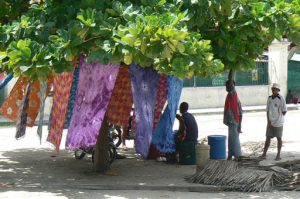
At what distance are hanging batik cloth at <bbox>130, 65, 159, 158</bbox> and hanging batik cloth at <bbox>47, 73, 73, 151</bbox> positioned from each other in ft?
3.90

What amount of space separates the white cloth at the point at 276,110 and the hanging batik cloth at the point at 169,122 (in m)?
2.21

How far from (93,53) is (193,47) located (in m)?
1.48

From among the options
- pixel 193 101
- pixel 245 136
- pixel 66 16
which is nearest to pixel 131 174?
pixel 66 16

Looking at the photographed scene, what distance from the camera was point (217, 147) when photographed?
11367 mm

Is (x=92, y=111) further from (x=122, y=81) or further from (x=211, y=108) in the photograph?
(x=211, y=108)

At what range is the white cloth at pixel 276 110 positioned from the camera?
40.0 feet

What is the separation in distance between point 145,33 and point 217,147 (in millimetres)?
4972

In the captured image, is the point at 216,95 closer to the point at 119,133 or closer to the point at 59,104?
the point at 119,133

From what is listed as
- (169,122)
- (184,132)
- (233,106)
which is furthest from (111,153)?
(233,106)

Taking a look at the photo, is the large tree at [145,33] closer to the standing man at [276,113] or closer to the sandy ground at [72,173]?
the sandy ground at [72,173]

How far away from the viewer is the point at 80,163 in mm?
12578

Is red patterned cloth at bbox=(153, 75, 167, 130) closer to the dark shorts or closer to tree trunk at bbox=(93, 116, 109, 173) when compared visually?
tree trunk at bbox=(93, 116, 109, 173)

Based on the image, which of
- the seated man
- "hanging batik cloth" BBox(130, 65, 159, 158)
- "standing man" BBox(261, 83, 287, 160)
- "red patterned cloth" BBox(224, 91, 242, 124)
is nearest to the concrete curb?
"hanging batik cloth" BBox(130, 65, 159, 158)

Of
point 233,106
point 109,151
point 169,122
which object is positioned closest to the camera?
point 169,122
